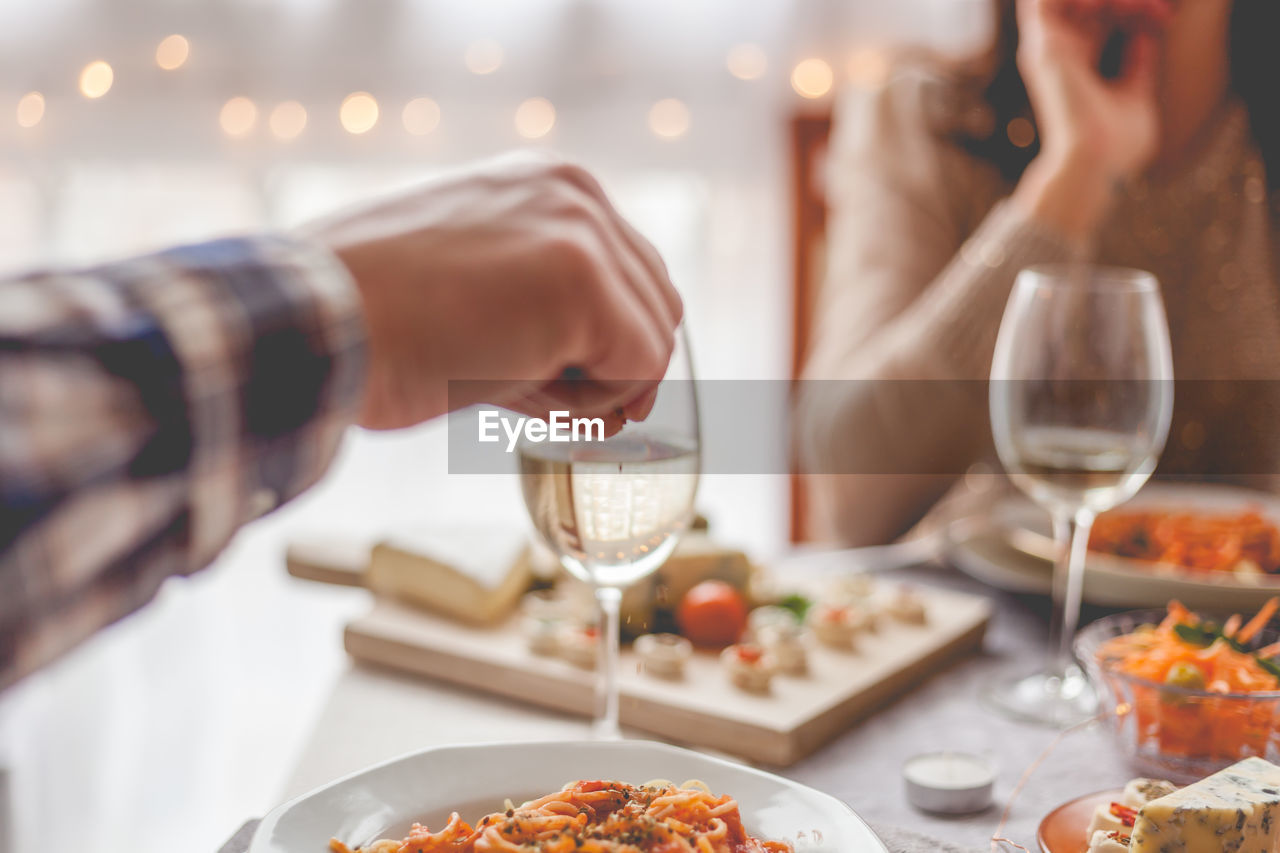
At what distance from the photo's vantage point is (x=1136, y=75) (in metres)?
1.16

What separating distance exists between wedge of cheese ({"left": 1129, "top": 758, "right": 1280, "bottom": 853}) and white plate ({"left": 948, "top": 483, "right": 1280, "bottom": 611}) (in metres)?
0.38

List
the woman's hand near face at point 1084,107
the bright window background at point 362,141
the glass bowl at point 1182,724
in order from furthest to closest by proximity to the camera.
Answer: the bright window background at point 362,141
the woman's hand near face at point 1084,107
the glass bowl at point 1182,724

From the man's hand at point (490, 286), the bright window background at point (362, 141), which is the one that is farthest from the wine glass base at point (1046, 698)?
the bright window background at point (362, 141)

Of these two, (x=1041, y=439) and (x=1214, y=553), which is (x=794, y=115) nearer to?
(x=1214, y=553)

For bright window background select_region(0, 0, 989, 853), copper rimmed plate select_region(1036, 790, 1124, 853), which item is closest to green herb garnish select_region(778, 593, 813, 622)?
A: copper rimmed plate select_region(1036, 790, 1124, 853)

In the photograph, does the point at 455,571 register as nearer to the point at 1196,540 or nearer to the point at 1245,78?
the point at 1196,540

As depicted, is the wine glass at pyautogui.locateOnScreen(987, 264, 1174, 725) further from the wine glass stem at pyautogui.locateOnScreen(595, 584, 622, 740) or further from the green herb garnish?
the wine glass stem at pyautogui.locateOnScreen(595, 584, 622, 740)

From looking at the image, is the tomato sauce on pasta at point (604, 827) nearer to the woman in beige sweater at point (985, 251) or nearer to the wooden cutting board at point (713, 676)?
the wooden cutting board at point (713, 676)

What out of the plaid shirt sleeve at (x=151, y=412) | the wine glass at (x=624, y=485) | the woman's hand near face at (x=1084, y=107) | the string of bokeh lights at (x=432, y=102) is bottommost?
the wine glass at (x=624, y=485)

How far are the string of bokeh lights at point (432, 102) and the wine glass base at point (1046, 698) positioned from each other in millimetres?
1653

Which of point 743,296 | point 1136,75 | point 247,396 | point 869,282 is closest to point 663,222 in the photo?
point 743,296

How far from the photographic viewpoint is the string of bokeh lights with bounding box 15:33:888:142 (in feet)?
7.02

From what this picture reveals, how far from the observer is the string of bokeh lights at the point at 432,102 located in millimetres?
2139

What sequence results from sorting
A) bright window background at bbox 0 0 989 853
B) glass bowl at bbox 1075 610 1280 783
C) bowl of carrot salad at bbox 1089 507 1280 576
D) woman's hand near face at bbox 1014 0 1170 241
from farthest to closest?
1. bright window background at bbox 0 0 989 853
2. woman's hand near face at bbox 1014 0 1170 241
3. bowl of carrot salad at bbox 1089 507 1280 576
4. glass bowl at bbox 1075 610 1280 783
